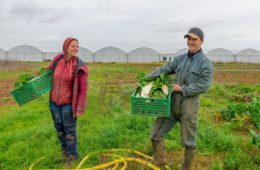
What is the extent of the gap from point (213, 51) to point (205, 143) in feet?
170

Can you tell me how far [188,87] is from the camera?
3797mm

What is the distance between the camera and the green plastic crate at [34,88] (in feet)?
14.4

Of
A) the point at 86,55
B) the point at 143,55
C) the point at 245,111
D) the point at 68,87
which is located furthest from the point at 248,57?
the point at 68,87

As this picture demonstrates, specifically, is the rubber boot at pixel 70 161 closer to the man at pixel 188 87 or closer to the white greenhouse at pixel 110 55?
the man at pixel 188 87

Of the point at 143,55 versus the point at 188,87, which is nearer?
the point at 188,87

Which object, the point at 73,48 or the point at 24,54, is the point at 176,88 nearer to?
the point at 73,48

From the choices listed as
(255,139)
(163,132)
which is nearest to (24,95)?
(163,132)

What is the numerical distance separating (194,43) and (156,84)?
595mm

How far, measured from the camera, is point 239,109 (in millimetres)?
7109

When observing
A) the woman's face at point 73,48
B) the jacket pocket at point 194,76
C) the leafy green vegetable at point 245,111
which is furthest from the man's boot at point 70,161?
the leafy green vegetable at point 245,111

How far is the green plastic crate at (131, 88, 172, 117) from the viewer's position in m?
3.70

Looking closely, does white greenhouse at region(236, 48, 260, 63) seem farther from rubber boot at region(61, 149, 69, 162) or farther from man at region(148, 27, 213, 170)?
man at region(148, 27, 213, 170)

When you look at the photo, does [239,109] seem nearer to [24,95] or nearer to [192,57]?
[192,57]

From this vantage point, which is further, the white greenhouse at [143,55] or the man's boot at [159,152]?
the white greenhouse at [143,55]
